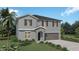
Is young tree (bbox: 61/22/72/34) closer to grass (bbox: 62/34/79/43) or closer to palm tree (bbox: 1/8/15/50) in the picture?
grass (bbox: 62/34/79/43)

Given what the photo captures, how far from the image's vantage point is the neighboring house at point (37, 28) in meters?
9.69

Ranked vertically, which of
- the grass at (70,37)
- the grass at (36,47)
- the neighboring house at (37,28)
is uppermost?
the neighboring house at (37,28)

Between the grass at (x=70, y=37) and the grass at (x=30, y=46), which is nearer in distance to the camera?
the grass at (x=30, y=46)

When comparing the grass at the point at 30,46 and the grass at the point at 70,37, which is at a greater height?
the grass at the point at 70,37

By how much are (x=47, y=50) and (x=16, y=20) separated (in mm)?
947

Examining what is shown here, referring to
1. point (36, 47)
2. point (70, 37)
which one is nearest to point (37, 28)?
point (36, 47)

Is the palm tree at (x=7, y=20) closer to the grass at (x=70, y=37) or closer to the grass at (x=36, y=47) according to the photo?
the grass at (x=36, y=47)

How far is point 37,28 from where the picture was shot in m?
9.73

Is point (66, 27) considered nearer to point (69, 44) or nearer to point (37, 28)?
point (69, 44)

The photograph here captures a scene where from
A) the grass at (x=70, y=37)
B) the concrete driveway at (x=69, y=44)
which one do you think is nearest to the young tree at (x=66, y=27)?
the grass at (x=70, y=37)

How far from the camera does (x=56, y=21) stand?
31.8 feet

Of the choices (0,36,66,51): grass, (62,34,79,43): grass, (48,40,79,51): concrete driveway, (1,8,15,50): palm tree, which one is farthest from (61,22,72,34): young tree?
(1,8,15,50): palm tree
